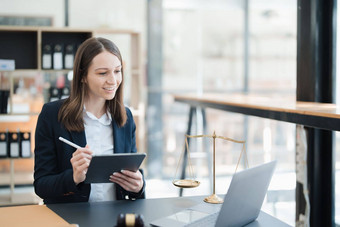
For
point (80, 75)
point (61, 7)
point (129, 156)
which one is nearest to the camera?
point (129, 156)

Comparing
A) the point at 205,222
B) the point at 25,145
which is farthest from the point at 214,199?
the point at 25,145

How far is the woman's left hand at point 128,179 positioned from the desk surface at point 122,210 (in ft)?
0.21

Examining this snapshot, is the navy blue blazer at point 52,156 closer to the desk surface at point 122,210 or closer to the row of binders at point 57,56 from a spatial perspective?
the desk surface at point 122,210

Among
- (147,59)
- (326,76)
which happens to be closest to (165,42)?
(147,59)

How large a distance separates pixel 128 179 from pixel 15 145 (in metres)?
2.63

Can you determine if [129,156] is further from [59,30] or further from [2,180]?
[2,180]

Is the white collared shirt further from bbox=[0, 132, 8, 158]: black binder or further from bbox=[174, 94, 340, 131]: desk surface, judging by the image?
bbox=[0, 132, 8, 158]: black binder

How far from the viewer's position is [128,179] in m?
1.71

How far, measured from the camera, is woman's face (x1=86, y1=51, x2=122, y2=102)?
1891 mm

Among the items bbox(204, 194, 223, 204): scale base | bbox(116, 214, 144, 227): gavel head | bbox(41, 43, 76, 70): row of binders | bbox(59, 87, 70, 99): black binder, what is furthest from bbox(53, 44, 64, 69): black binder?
bbox(116, 214, 144, 227): gavel head

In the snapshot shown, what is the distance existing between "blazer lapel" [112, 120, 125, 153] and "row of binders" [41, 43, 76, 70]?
7.59 ft

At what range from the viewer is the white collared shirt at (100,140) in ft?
6.41

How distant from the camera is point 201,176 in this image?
5.36 m

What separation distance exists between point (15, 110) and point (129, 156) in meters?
3.33
